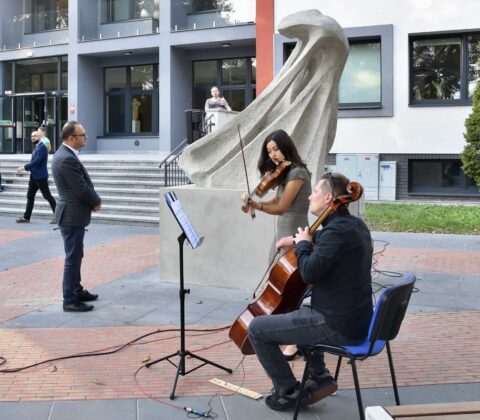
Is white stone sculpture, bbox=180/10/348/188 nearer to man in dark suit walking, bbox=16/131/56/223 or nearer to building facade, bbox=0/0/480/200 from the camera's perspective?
man in dark suit walking, bbox=16/131/56/223

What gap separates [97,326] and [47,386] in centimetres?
160

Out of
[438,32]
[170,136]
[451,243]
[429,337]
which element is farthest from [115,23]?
[429,337]

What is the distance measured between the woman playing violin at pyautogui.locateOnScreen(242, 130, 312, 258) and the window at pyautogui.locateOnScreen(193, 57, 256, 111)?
20.2m

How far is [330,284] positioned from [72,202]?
12.4 ft

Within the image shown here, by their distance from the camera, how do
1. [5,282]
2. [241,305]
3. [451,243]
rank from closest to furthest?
[241,305] < [5,282] < [451,243]

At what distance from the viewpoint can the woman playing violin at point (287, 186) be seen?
17.2 feet

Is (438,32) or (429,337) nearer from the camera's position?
(429,337)

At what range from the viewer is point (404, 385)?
474 centimetres

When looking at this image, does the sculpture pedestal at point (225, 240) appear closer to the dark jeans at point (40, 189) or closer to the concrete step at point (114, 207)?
the concrete step at point (114, 207)

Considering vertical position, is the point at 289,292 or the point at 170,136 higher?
the point at 170,136

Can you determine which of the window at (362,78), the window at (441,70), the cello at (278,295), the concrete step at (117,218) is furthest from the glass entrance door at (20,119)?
the cello at (278,295)

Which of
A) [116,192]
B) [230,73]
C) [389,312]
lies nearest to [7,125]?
[230,73]

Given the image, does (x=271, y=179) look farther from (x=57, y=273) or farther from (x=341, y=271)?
(x=57, y=273)

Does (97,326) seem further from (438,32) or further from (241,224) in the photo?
(438,32)
